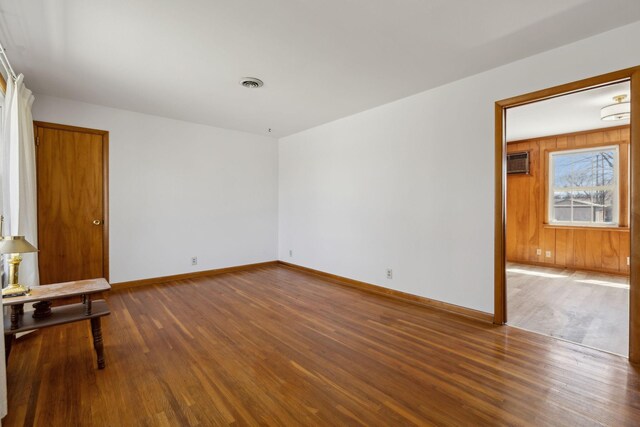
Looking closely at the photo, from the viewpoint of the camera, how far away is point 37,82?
324 cm

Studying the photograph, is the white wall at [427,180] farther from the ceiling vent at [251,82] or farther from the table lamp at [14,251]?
the table lamp at [14,251]

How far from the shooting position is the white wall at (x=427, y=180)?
2.70 meters

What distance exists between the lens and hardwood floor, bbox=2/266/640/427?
5.41 feet

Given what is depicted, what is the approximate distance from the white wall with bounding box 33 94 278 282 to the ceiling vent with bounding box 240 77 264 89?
1.98 m

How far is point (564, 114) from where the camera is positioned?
4.31 m

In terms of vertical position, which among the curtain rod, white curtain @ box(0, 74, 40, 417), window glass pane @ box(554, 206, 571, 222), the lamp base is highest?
the curtain rod

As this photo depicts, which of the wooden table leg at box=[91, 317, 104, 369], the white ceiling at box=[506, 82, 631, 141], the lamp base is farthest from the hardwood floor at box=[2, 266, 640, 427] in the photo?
the white ceiling at box=[506, 82, 631, 141]

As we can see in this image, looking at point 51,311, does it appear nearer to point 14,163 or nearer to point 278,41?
point 14,163

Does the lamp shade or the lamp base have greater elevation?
the lamp shade

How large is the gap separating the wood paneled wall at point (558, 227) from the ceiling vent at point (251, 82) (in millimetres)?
5650

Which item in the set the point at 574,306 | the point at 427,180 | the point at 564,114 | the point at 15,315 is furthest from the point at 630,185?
the point at 15,315

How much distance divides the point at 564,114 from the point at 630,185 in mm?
2734

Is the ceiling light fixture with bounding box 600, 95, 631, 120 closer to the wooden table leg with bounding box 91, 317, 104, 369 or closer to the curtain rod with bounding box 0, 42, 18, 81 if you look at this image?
the wooden table leg with bounding box 91, 317, 104, 369

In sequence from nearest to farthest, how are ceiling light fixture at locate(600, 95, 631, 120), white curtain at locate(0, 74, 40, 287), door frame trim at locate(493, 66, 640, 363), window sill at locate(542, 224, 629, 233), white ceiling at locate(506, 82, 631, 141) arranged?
door frame trim at locate(493, 66, 640, 363)
white curtain at locate(0, 74, 40, 287)
white ceiling at locate(506, 82, 631, 141)
ceiling light fixture at locate(600, 95, 631, 120)
window sill at locate(542, 224, 629, 233)
